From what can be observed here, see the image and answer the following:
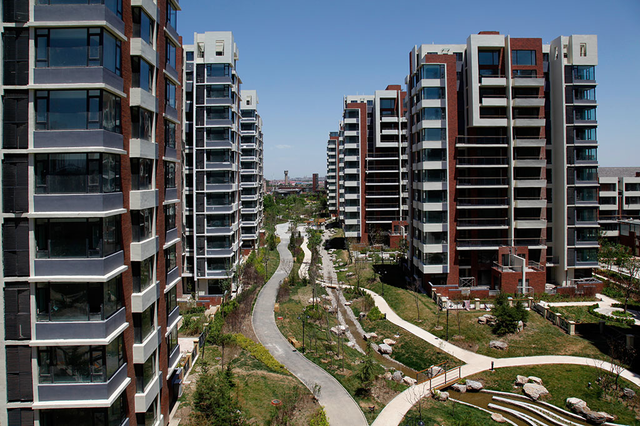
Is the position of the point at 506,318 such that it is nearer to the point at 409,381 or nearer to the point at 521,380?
the point at 521,380

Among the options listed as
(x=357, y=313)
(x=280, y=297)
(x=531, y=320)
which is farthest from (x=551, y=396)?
(x=280, y=297)

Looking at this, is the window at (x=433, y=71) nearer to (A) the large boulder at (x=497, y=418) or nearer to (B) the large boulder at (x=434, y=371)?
(B) the large boulder at (x=434, y=371)

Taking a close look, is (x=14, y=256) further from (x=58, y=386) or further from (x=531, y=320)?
(x=531, y=320)

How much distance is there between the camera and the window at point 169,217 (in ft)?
67.2

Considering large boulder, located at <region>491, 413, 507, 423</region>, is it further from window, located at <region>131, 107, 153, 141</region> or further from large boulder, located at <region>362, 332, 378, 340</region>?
window, located at <region>131, 107, 153, 141</region>

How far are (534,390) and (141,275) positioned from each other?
24.0 meters

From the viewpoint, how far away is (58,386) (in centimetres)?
1414

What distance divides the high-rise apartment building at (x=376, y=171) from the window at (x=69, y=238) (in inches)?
2098

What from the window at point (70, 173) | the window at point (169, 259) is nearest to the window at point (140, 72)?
the window at point (70, 173)

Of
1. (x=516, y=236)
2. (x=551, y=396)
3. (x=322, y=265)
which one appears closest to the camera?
(x=551, y=396)

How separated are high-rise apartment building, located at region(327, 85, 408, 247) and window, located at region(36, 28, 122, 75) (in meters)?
53.0

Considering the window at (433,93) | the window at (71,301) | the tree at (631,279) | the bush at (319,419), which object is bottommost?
the bush at (319,419)

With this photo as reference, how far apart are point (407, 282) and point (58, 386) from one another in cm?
3836

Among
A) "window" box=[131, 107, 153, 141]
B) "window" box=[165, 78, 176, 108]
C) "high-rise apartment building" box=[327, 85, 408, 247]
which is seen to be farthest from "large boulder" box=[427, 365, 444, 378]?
"high-rise apartment building" box=[327, 85, 408, 247]
